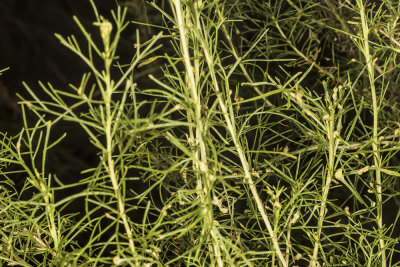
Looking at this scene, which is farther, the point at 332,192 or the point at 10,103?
the point at 10,103

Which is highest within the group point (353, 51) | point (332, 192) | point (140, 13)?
point (140, 13)

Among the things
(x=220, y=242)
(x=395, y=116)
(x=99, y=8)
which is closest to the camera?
(x=220, y=242)

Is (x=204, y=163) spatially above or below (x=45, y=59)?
above

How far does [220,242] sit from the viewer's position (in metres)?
0.28

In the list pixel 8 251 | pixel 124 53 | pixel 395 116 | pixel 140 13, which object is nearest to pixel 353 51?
pixel 395 116

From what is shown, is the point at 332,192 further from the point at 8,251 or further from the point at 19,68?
the point at 19,68

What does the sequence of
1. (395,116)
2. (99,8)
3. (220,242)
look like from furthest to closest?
(99,8) → (395,116) → (220,242)

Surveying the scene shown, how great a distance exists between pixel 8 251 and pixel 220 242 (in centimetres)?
16

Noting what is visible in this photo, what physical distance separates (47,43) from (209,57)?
65 centimetres

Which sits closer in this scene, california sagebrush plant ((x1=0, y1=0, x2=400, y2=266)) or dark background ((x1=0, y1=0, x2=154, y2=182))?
california sagebrush plant ((x1=0, y1=0, x2=400, y2=266))

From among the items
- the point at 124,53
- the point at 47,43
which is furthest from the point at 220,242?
the point at 47,43

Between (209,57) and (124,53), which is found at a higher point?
(209,57)

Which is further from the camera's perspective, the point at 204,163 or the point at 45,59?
the point at 45,59

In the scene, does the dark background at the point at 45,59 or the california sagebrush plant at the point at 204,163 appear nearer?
the california sagebrush plant at the point at 204,163
